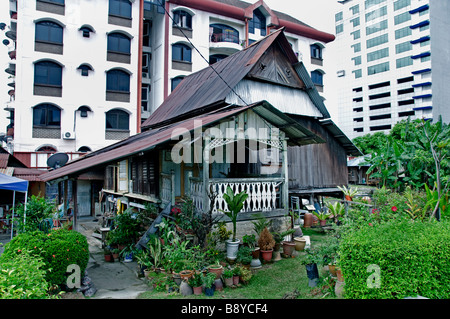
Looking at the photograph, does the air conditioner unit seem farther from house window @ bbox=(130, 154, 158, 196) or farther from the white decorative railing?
the white decorative railing

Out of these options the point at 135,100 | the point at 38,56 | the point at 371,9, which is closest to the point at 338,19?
the point at 371,9

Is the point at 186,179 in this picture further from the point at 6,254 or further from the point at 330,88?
the point at 330,88

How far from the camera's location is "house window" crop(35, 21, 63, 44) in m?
21.6

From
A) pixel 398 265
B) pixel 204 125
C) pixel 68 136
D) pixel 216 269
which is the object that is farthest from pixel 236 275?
pixel 68 136

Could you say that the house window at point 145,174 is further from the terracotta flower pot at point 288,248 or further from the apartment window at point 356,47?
the apartment window at point 356,47

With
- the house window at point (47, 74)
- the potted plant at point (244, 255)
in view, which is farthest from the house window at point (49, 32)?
the potted plant at point (244, 255)

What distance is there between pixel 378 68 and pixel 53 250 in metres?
64.4

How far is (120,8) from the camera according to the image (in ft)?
80.1

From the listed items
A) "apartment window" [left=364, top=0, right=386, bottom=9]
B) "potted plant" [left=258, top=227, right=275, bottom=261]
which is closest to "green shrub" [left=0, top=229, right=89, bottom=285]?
"potted plant" [left=258, top=227, right=275, bottom=261]

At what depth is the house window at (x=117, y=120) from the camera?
23.8 metres

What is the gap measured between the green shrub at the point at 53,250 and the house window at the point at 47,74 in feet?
61.2

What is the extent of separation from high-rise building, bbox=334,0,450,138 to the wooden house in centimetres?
4589

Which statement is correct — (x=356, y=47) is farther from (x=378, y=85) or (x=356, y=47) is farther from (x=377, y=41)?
(x=378, y=85)

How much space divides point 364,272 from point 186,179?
7593mm
